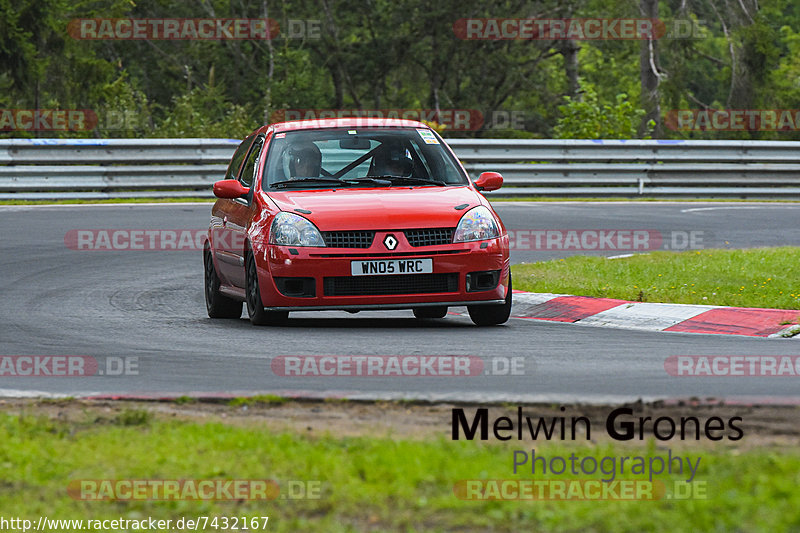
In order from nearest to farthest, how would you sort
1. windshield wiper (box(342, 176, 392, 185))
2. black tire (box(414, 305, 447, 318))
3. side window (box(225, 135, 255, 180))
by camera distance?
windshield wiper (box(342, 176, 392, 185)) < black tire (box(414, 305, 447, 318)) < side window (box(225, 135, 255, 180))

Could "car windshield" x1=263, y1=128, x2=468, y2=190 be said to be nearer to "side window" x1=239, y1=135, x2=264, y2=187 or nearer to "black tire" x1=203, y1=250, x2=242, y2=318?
"side window" x1=239, y1=135, x2=264, y2=187

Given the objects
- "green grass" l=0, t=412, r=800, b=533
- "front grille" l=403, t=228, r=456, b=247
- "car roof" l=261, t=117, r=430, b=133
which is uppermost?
"car roof" l=261, t=117, r=430, b=133

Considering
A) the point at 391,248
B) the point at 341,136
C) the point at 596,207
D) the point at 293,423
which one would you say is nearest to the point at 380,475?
the point at 293,423

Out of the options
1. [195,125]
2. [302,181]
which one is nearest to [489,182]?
[302,181]

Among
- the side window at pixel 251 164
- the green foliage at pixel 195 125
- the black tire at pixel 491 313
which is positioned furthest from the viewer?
the green foliage at pixel 195 125

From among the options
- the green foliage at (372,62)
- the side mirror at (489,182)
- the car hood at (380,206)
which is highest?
the green foliage at (372,62)

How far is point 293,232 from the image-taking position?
29.3ft

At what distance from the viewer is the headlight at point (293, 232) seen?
29.2 feet

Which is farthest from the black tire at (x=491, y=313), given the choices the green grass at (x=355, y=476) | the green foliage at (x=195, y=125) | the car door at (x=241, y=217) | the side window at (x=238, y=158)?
the green foliage at (x=195, y=125)

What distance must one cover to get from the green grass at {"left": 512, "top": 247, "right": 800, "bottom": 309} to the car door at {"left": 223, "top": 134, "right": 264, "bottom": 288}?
9.05 feet

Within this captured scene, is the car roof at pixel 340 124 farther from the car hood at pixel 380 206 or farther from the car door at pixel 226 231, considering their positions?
the car hood at pixel 380 206

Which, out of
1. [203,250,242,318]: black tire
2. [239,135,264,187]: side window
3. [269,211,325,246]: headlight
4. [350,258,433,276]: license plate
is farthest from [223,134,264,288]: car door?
[350,258,433,276]: license plate

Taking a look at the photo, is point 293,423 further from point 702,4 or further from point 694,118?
point 694,118

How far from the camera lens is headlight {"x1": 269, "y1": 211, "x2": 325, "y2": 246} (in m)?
8.89
